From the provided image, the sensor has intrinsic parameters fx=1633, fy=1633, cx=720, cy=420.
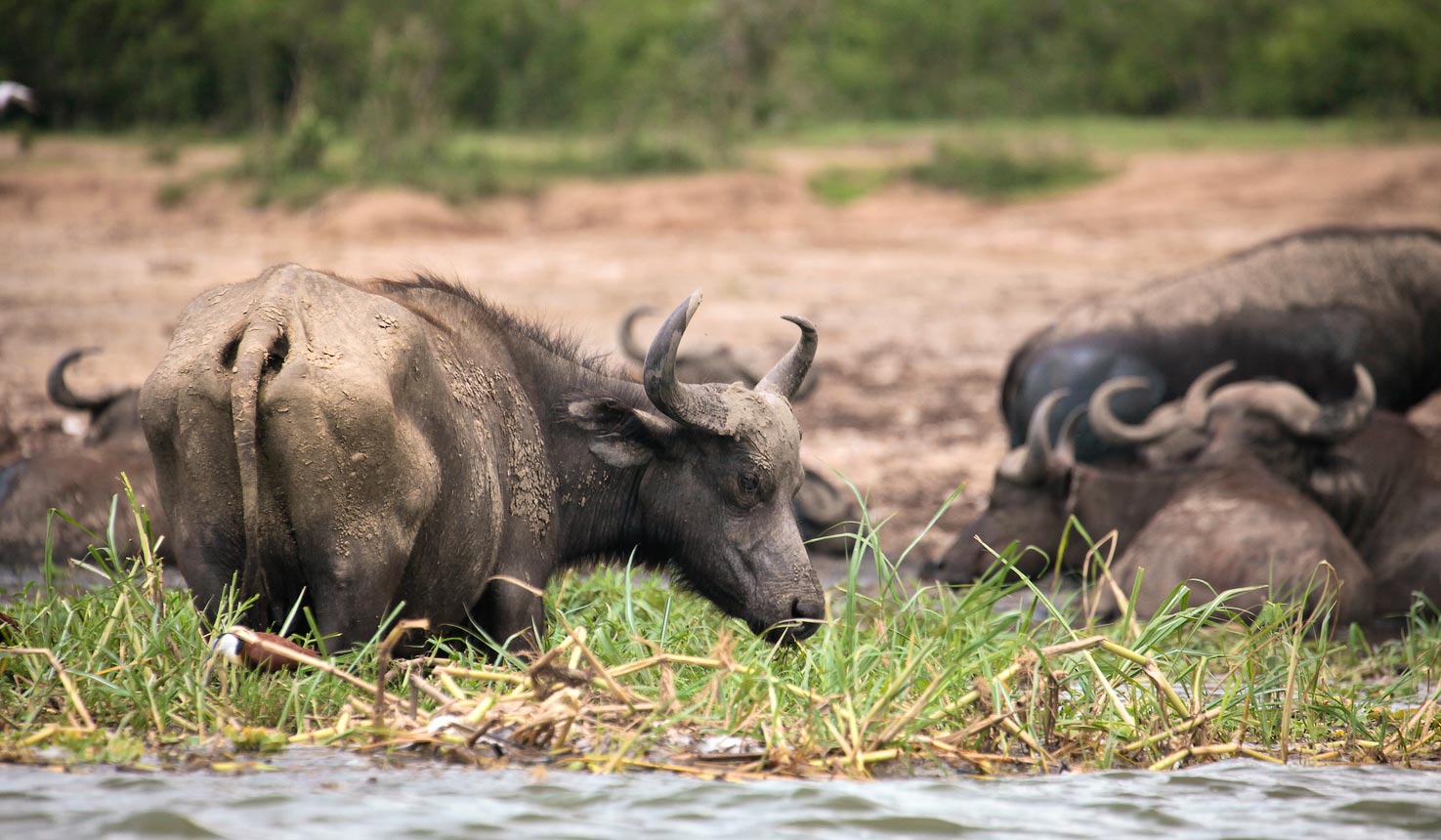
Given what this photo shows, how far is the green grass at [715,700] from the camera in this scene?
4285mm

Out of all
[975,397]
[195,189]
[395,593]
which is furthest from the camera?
[195,189]

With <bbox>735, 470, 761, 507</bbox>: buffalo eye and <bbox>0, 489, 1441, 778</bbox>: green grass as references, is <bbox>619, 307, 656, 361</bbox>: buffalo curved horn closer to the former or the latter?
<bbox>0, 489, 1441, 778</bbox>: green grass

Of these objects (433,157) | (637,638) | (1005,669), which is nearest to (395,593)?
(637,638)

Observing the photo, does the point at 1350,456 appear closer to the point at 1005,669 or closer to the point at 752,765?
the point at 1005,669

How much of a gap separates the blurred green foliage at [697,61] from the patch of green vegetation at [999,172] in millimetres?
3313

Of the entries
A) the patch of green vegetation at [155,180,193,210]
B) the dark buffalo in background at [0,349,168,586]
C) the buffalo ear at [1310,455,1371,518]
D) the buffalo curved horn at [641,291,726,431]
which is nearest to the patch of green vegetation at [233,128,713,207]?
the patch of green vegetation at [155,180,193,210]

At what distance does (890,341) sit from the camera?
46.6 ft

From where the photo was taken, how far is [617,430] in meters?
5.13

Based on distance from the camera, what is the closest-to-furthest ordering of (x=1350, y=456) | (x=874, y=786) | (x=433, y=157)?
(x=874, y=786)
(x=1350, y=456)
(x=433, y=157)

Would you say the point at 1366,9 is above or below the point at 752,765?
above

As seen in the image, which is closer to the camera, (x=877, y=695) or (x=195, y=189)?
(x=877, y=695)

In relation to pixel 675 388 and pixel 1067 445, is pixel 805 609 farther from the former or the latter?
pixel 1067 445

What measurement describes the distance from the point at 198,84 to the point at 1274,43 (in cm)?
1945

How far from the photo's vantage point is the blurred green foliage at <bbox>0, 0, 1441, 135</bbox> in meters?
22.9
